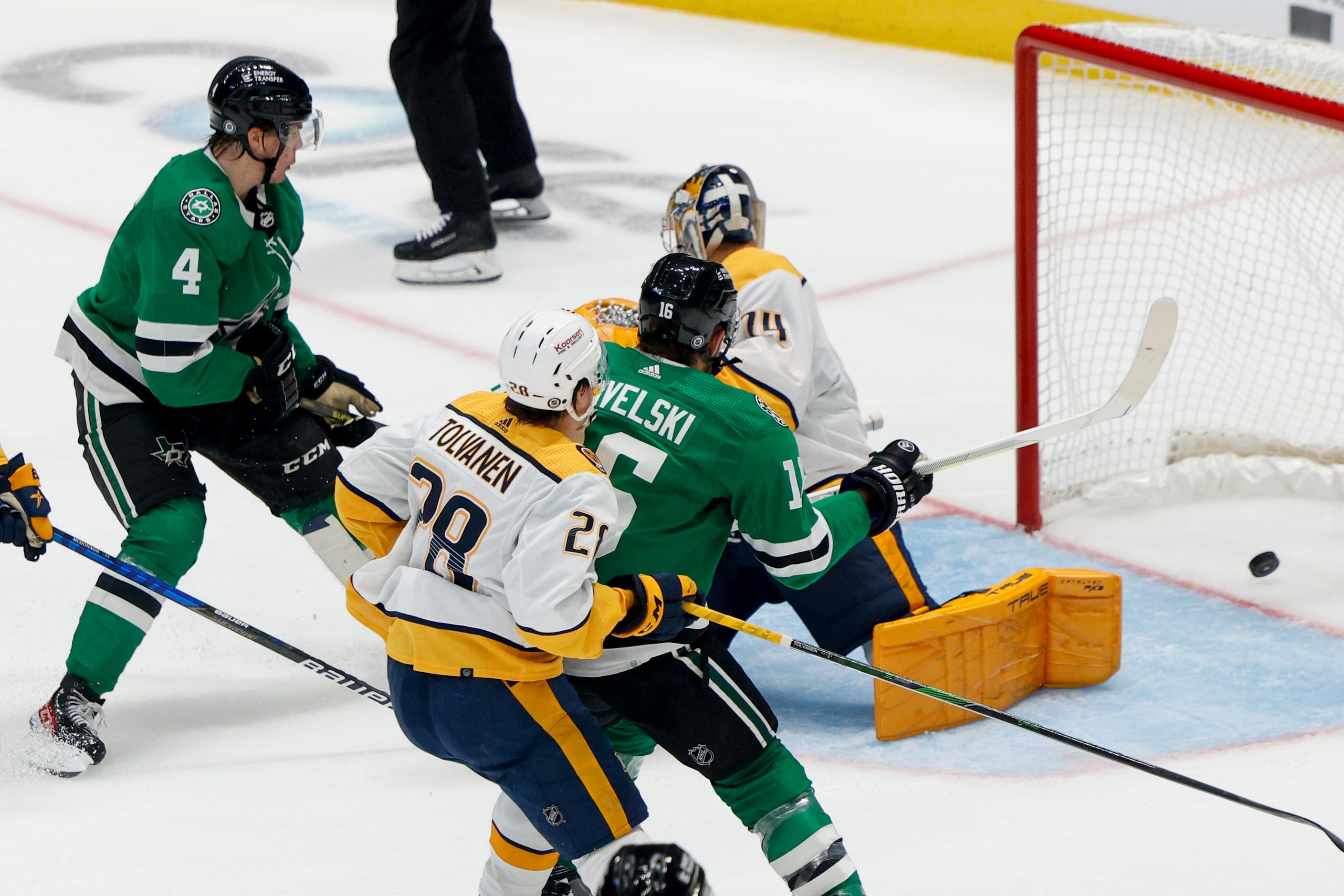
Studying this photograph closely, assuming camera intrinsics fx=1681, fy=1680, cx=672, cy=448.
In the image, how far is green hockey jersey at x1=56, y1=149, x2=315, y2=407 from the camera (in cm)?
280

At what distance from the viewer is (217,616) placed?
282cm

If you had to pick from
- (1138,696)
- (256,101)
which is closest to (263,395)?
(256,101)

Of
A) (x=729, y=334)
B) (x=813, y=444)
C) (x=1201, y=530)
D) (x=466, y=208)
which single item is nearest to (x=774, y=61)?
→ (x=466, y=208)

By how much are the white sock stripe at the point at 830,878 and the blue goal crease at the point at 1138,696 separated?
0.75 metres

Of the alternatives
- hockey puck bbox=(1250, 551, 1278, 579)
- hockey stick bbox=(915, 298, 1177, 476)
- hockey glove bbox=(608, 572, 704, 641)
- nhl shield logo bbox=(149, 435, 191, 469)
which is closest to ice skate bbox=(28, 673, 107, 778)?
nhl shield logo bbox=(149, 435, 191, 469)

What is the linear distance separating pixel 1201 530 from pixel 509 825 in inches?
87.1

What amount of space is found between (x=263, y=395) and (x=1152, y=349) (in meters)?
1.53

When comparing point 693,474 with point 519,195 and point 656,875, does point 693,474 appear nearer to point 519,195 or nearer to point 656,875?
point 656,875

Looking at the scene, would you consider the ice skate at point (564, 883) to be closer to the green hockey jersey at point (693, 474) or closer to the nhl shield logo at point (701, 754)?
the nhl shield logo at point (701, 754)

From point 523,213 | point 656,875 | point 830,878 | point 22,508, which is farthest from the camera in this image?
point 523,213

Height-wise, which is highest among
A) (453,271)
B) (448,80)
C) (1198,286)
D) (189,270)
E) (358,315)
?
(189,270)

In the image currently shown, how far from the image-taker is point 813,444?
121 inches

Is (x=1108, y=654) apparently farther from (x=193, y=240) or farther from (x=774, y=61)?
(x=774, y=61)

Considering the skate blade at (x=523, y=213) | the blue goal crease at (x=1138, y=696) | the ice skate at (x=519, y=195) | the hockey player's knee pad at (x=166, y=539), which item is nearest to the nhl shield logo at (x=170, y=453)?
the hockey player's knee pad at (x=166, y=539)
